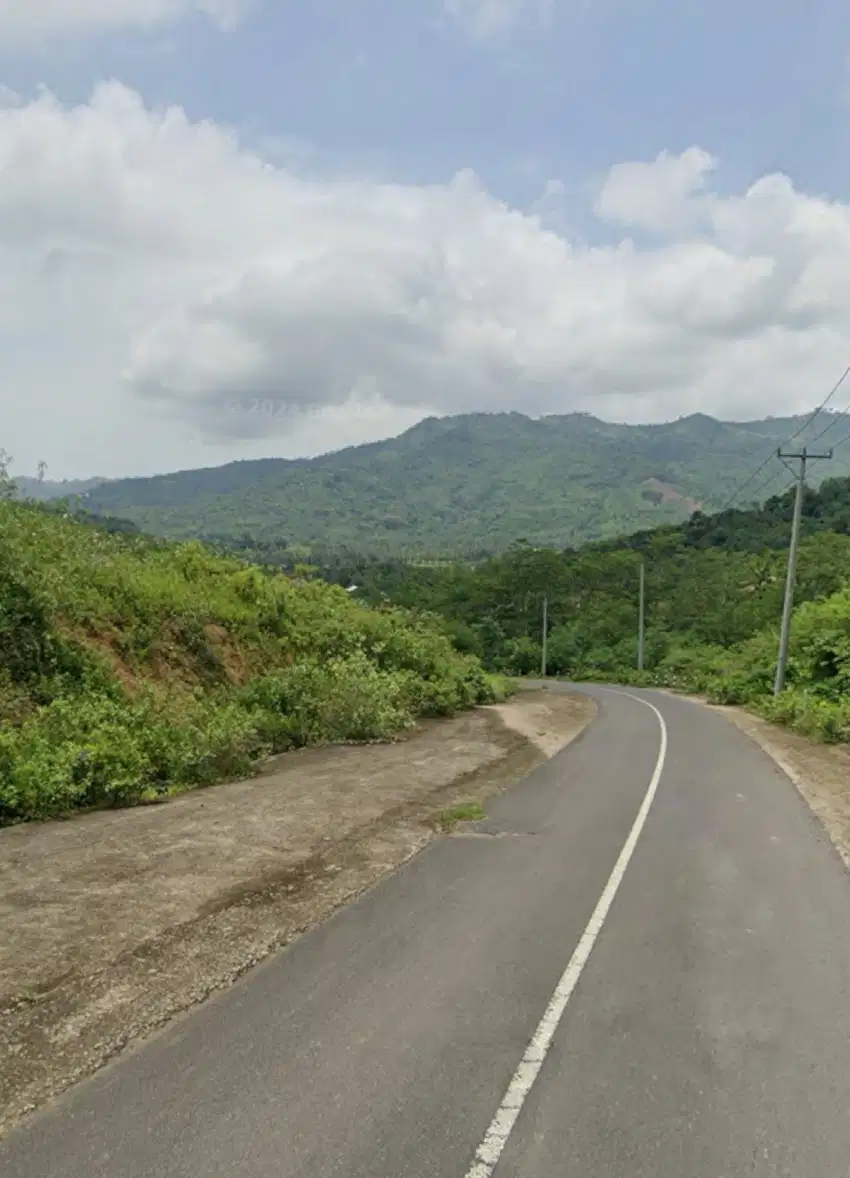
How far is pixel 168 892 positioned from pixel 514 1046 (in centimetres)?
420

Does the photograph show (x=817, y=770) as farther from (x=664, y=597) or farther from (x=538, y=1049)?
(x=664, y=597)

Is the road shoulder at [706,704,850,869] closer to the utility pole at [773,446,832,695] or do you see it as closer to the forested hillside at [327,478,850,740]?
the utility pole at [773,446,832,695]

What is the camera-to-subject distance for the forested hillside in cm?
5775

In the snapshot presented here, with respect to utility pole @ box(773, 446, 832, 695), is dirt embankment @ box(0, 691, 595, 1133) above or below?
below

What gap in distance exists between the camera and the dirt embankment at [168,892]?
5961 millimetres

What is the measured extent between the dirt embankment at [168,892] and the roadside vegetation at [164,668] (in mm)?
907

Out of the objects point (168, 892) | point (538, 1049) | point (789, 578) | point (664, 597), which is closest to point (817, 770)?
point (168, 892)

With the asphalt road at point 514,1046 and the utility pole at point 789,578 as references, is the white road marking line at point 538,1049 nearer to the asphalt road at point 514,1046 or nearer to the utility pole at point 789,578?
the asphalt road at point 514,1046

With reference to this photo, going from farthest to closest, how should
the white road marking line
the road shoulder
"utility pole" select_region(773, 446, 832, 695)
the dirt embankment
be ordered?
"utility pole" select_region(773, 446, 832, 695)
the road shoulder
the dirt embankment
the white road marking line

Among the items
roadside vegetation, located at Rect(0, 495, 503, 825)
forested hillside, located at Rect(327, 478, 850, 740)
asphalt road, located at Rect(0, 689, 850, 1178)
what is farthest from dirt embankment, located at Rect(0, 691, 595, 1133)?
forested hillside, located at Rect(327, 478, 850, 740)

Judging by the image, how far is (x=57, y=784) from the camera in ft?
39.1

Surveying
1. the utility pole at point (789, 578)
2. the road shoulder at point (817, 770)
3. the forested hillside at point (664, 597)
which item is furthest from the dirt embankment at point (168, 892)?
the forested hillside at point (664, 597)

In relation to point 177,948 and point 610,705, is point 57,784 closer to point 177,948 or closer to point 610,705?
point 177,948

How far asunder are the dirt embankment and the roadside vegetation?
907 millimetres
